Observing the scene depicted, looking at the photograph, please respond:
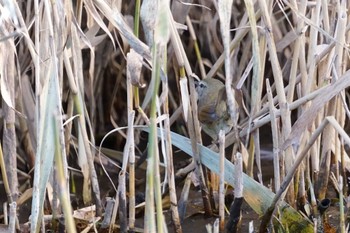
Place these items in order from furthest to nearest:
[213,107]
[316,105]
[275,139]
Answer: [213,107]
[275,139]
[316,105]

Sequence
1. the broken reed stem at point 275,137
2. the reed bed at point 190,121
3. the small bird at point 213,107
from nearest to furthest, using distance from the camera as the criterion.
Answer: the reed bed at point 190,121
the broken reed stem at point 275,137
the small bird at point 213,107

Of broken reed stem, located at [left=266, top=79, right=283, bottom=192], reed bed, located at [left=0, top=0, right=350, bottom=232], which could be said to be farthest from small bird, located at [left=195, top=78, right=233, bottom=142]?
broken reed stem, located at [left=266, top=79, right=283, bottom=192]

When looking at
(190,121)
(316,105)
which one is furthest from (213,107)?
(316,105)

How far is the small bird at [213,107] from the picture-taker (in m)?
2.28

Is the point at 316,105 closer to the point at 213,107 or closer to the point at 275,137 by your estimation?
the point at 275,137

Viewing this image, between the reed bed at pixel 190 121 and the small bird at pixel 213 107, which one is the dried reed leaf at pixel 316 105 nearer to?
the reed bed at pixel 190 121

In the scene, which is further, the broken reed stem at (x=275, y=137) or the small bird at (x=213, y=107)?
the small bird at (x=213, y=107)

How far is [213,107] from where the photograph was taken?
7.48 ft

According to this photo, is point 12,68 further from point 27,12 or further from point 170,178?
point 170,178

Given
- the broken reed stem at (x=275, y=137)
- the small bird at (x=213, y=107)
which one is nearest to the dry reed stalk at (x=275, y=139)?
the broken reed stem at (x=275, y=137)

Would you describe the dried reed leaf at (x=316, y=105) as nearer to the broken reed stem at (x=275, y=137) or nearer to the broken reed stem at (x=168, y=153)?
the broken reed stem at (x=275, y=137)

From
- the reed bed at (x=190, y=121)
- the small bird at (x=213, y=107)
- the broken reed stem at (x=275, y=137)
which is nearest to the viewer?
the reed bed at (x=190, y=121)

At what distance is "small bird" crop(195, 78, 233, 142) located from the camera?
228 centimetres

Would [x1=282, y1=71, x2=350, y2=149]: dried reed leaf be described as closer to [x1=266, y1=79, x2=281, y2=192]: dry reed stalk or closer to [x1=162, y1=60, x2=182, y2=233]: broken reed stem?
[x1=266, y1=79, x2=281, y2=192]: dry reed stalk
